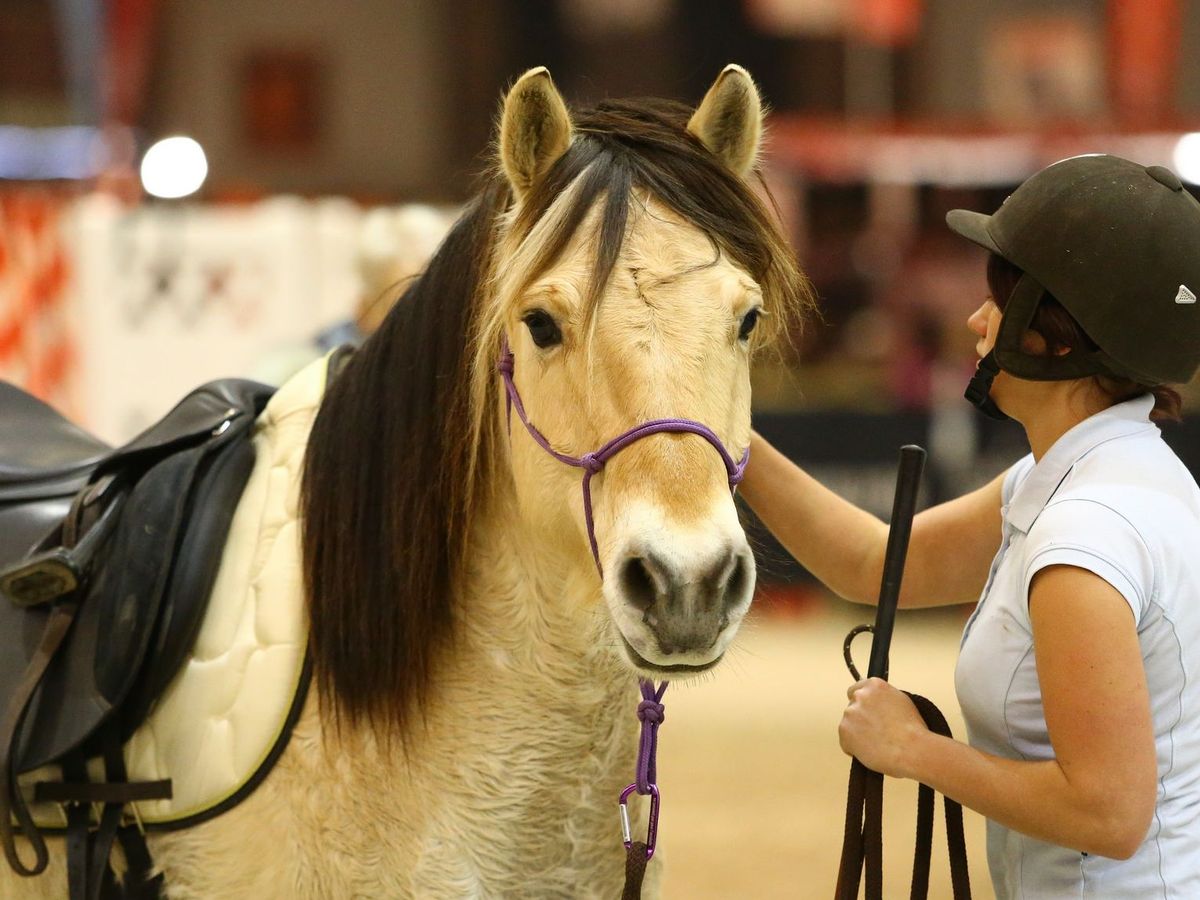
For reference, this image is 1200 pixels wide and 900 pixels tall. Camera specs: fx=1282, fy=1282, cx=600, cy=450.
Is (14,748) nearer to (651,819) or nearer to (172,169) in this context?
(651,819)

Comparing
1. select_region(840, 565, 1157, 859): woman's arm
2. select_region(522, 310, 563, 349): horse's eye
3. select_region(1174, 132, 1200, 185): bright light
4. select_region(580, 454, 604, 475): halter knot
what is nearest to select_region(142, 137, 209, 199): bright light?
select_region(1174, 132, 1200, 185): bright light

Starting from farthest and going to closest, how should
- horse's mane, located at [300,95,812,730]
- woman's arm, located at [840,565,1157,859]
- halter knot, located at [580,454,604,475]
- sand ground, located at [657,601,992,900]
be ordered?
sand ground, located at [657,601,992,900], horse's mane, located at [300,95,812,730], halter knot, located at [580,454,604,475], woman's arm, located at [840,565,1157,859]

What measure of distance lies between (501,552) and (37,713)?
1.90 ft

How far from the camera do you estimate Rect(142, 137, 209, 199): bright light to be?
768 centimetres

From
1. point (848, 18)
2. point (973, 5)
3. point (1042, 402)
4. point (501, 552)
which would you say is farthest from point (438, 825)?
point (973, 5)

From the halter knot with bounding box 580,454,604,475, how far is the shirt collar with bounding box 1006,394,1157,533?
1.57ft

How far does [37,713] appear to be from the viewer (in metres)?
1.52

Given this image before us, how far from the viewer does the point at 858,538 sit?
177 cm

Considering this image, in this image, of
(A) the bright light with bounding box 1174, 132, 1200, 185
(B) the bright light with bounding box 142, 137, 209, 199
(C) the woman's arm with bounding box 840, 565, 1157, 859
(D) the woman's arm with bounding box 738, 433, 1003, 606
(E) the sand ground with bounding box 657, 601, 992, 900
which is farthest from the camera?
(A) the bright light with bounding box 1174, 132, 1200, 185

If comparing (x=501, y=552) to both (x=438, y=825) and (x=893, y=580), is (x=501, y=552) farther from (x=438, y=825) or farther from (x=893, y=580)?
(x=893, y=580)

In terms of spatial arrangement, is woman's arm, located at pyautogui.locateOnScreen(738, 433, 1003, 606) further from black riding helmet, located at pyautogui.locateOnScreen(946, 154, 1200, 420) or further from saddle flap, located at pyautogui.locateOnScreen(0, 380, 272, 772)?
saddle flap, located at pyautogui.locateOnScreen(0, 380, 272, 772)

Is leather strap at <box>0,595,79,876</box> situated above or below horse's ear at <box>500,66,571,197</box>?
below

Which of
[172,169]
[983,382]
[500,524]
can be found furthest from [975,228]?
[172,169]

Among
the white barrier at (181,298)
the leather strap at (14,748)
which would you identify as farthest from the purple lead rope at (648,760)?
the white barrier at (181,298)
